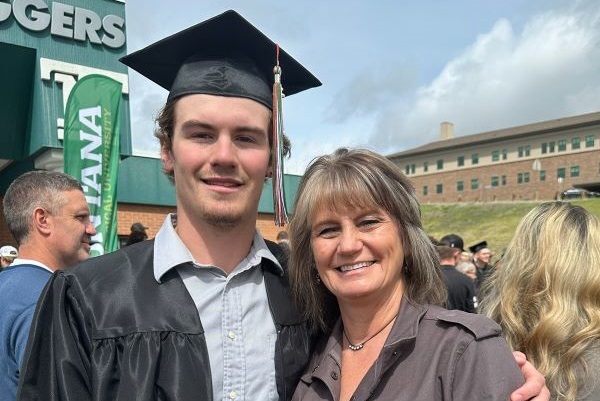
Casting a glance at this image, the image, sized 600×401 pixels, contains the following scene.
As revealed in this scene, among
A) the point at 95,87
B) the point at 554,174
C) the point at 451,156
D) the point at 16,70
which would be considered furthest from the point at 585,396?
the point at 451,156

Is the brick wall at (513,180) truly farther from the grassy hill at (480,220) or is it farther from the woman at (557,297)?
the woman at (557,297)

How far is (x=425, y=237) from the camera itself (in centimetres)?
192

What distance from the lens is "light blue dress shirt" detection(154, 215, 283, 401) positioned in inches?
67.5

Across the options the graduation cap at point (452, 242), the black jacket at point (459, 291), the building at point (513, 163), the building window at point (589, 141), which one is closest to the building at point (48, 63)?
the graduation cap at point (452, 242)

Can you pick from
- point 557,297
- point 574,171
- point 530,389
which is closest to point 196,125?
point 530,389

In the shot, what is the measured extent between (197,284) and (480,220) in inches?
1678

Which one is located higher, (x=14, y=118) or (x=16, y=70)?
(x=16, y=70)

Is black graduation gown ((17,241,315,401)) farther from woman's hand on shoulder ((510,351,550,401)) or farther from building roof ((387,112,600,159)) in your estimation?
building roof ((387,112,600,159))

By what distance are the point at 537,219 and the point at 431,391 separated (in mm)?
1252

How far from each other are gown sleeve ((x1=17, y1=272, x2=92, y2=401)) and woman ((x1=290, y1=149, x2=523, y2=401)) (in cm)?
68

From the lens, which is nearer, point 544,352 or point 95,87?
point 544,352

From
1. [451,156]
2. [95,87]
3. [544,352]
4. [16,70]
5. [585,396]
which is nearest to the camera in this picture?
[585,396]

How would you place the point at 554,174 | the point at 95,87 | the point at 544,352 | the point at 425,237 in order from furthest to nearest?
the point at 554,174
the point at 95,87
the point at 544,352
the point at 425,237

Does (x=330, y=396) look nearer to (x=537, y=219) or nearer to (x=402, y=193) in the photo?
(x=402, y=193)
